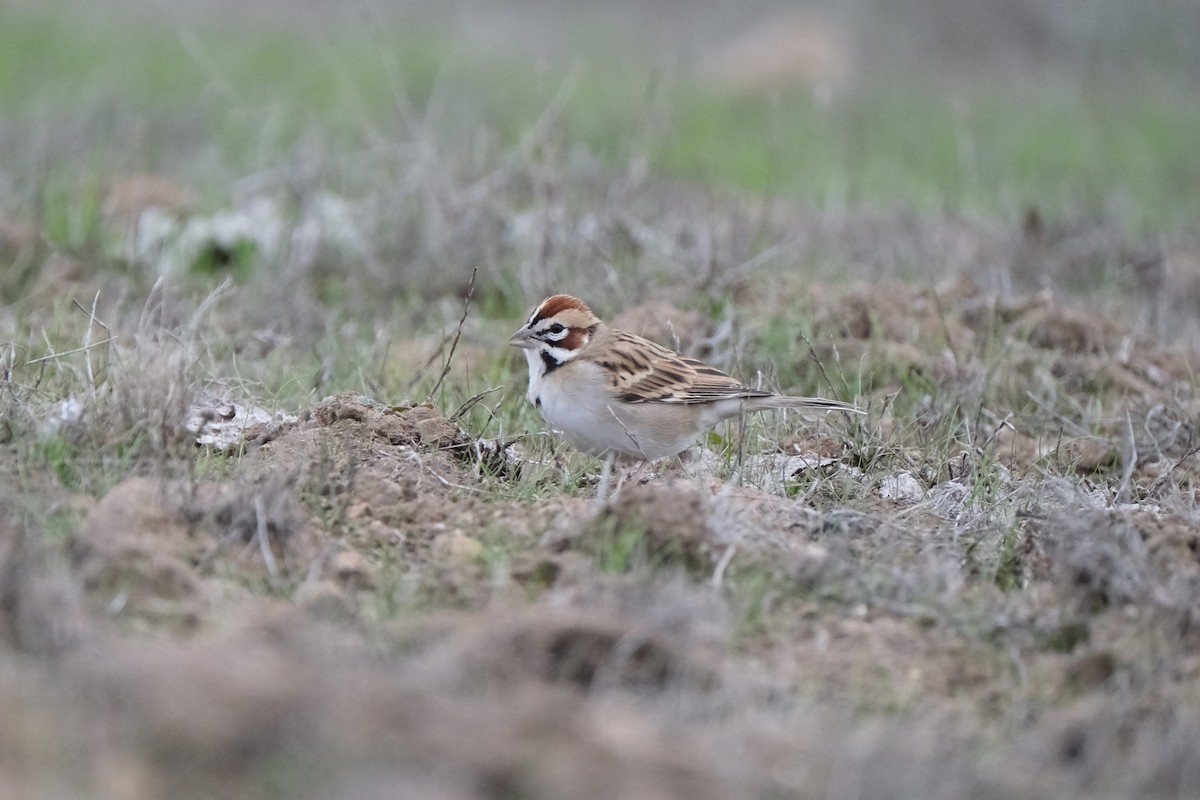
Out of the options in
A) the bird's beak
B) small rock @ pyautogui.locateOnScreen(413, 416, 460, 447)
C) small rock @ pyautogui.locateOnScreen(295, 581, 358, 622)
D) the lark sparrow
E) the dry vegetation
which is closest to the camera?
the dry vegetation

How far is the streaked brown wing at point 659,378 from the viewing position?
6.00 m

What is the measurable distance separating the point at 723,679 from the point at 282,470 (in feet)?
5.87

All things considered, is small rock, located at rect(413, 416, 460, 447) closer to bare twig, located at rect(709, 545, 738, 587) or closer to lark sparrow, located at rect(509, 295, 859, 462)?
lark sparrow, located at rect(509, 295, 859, 462)

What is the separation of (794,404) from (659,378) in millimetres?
524

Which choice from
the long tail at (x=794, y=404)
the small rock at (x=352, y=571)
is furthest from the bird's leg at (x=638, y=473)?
the small rock at (x=352, y=571)

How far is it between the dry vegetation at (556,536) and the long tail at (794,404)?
11 cm

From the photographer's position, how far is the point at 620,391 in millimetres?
5938

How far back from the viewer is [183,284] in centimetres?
806

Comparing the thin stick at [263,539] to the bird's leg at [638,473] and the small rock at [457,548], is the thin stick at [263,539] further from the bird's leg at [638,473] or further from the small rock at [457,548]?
the bird's leg at [638,473]

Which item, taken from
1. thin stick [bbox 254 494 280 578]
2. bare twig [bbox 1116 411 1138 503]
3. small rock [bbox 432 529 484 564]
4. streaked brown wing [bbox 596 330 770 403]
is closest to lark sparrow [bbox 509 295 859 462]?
streaked brown wing [bbox 596 330 770 403]

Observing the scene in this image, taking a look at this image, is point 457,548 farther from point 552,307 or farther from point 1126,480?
point 1126,480

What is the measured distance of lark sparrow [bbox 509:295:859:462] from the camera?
5805mm

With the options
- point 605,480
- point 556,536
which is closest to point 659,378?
point 605,480

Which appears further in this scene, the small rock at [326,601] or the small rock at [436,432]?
the small rock at [436,432]
